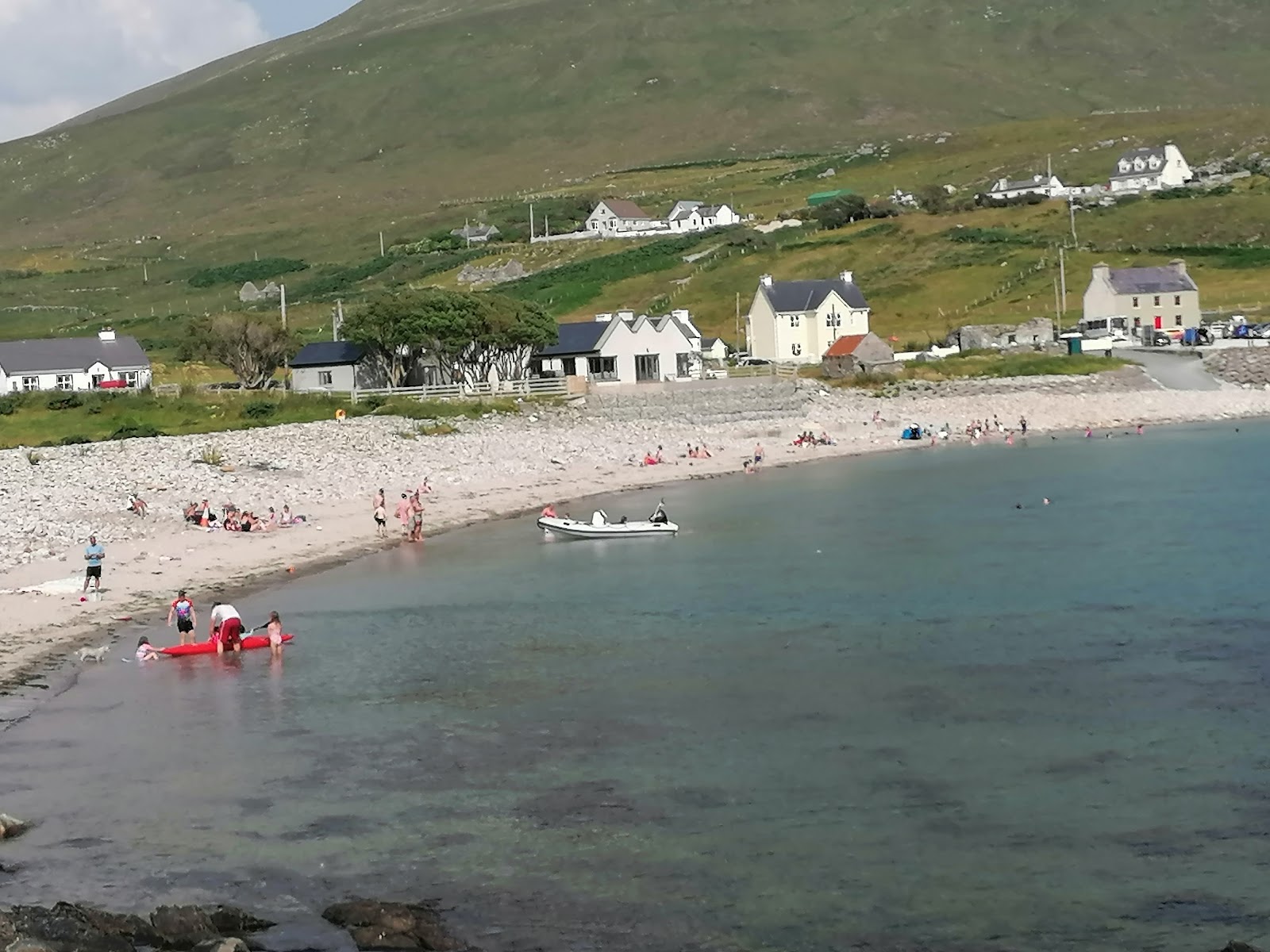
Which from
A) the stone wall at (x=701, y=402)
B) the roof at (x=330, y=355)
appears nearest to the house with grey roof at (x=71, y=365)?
the roof at (x=330, y=355)

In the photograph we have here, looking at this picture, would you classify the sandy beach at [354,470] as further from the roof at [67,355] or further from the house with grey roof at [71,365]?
the roof at [67,355]

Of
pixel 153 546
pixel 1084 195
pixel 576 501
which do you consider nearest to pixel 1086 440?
pixel 576 501

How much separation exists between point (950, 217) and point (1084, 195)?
696 inches

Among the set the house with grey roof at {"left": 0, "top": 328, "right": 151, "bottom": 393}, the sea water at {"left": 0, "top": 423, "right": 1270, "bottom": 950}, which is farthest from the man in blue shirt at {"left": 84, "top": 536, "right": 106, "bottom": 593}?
the house with grey roof at {"left": 0, "top": 328, "right": 151, "bottom": 393}

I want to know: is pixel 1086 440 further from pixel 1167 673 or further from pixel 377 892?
pixel 377 892

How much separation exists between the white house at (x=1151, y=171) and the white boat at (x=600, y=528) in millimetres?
112351

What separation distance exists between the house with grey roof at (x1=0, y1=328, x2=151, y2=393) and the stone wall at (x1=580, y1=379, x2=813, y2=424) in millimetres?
22473

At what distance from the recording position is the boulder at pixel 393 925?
1617 centimetres

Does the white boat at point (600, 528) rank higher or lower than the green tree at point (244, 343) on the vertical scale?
lower

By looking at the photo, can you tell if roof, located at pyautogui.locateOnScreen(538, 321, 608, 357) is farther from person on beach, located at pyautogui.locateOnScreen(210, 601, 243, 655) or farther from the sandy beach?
person on beach, located at pyautogui.locateOnScreen(210, 601, 243, 655)

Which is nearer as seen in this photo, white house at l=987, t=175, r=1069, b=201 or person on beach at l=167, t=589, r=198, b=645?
person on beach at l=167, t=589, r=198, b=645

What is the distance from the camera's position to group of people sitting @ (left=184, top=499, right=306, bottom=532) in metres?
44.9

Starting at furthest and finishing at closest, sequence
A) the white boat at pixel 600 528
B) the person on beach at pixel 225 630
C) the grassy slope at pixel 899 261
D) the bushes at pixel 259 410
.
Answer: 1. the grassy slope at pixel 899 261
2. the bushes at pixel 259 410
3. the white boat at pixel 600 528
4. the person on beach at pixel 225 630

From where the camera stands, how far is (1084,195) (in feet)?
470
